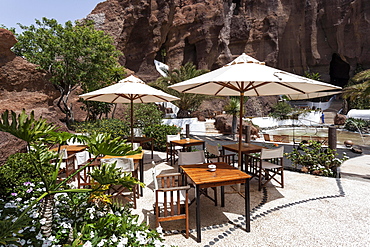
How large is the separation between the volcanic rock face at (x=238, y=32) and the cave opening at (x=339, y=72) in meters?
0.10

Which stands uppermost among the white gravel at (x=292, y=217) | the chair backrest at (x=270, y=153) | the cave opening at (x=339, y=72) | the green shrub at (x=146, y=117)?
the cave opening at (x=339, y=72)

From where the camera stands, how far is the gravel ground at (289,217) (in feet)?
9.36

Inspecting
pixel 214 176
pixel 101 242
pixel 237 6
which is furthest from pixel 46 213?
pixel 237 6

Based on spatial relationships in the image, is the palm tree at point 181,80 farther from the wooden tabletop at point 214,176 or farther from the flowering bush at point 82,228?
the flowering bush at point 82,228

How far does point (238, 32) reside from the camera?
29.0 meters

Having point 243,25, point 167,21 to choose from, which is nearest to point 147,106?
point 167,21

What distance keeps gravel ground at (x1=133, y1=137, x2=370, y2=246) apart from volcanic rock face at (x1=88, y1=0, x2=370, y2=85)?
817 inches

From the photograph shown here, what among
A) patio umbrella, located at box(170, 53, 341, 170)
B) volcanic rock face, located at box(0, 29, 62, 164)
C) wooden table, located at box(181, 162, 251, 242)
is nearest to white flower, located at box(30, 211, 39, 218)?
wooden table, located at box(181, 162, 251, 242)

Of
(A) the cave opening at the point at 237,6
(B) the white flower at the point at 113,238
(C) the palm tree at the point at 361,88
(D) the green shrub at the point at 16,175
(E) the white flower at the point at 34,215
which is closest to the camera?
(B) the white flower at the point at 113,238

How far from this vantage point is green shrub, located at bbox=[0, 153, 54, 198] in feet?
10.5

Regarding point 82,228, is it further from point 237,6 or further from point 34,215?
point 237,6

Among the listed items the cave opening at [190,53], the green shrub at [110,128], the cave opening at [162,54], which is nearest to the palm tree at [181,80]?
the green shrub at [110,128]

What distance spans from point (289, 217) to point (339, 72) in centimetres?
4291

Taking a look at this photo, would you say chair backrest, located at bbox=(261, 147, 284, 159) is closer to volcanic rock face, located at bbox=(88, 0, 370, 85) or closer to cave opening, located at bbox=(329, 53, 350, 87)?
volcanic rock face, located at bbox=(88, 0, 370, 85)
